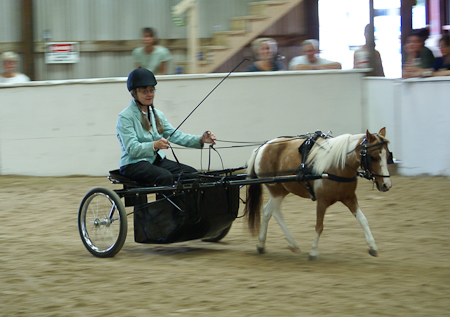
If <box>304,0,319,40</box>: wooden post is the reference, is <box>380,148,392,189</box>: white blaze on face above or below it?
below

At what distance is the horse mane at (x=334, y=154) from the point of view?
4383mm

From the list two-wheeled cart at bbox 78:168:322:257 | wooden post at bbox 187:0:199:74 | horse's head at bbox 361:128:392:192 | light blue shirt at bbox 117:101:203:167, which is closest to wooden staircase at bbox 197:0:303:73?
wooden post at bbox 187:0:199:74

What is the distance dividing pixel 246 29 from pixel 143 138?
6.36m

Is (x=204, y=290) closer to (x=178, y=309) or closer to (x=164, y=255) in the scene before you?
(x=178, y=309)

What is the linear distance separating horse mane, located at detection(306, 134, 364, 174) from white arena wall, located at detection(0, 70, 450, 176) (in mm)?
3796

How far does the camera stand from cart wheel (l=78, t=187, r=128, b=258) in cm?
487

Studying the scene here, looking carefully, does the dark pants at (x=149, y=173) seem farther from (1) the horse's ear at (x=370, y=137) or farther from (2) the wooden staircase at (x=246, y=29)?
(2) the wooden staircase at (x=246, y=29)

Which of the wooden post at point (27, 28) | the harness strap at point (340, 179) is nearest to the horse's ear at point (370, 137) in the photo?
the harness strap at point (340, 179)

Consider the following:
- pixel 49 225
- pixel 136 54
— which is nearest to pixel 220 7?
pixel 136 54

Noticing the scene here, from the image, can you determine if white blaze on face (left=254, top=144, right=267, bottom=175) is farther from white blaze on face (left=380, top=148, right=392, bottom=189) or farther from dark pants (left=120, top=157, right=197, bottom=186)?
white blaze on face (left=380, top=148, right=392, bottom=189)

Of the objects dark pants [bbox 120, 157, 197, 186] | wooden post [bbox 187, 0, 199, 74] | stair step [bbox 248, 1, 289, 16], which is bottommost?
dark pants [bbox 120, 157, 197, 186]

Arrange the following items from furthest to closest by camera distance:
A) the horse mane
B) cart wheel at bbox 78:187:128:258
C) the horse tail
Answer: the horse tail < cart wheel at bbox 78:187:128:258 < the horse mane

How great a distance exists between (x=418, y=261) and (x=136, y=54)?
19.8 ft

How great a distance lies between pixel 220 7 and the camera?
483 inches
